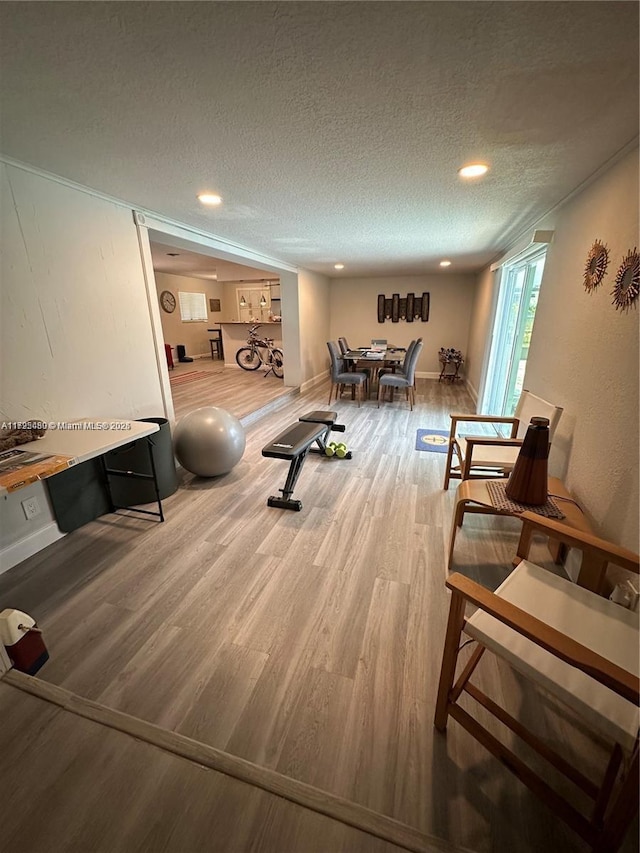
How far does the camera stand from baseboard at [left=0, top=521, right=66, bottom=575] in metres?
1.91

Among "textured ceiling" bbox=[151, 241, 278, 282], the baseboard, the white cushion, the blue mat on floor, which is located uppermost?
"textured ceiling" bbox=[151, 241, 278, 282]

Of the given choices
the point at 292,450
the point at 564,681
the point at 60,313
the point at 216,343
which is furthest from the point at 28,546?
the point at 216,343

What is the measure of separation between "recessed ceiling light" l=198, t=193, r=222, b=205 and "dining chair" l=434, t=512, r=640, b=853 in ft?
8.81

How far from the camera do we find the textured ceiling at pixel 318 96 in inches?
36.4

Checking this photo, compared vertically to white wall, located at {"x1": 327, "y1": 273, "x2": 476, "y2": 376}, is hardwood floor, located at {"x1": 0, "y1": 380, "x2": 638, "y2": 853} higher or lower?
lower

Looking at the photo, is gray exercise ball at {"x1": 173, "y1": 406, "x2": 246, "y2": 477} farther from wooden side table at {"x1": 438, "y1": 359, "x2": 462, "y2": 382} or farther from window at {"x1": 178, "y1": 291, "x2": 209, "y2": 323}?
window at {"x1": 178, "y1": 291, "x2": 209, "y2": 323}

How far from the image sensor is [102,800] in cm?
98

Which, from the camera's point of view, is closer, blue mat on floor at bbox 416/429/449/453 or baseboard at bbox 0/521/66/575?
baseboard at bbox 0/521/66/575

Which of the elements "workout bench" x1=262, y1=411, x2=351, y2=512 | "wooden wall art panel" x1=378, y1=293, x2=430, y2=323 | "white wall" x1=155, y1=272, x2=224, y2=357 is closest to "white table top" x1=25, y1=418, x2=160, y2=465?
"workout bench" x1=262, y1=411, x2=351, y2=512

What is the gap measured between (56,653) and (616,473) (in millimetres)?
2615

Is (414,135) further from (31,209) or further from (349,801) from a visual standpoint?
(349,801)

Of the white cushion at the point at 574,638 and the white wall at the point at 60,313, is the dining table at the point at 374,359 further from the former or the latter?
the white cushion at the point at 574,638

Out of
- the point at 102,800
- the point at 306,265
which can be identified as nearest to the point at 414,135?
the point at 102,800

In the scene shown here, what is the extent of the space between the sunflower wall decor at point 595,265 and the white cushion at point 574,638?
5.40 ft
